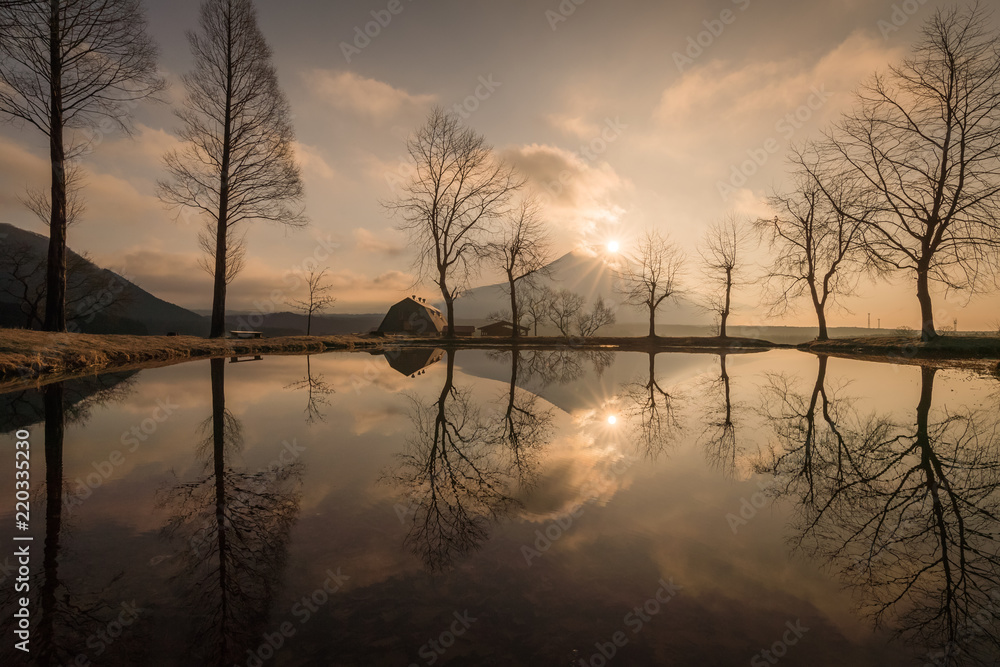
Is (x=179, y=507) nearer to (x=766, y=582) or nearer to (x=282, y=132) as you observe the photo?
(x=766, y=582)

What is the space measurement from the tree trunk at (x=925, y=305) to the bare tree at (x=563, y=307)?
38.2 meters

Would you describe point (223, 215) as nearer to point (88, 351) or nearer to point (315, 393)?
Answer: point (88, 351)

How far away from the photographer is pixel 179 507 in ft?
10.8

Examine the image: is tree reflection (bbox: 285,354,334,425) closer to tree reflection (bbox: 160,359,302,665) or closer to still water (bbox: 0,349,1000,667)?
still water (bbox: 0,349,1000,667)

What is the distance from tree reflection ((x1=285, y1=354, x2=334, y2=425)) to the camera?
659 cm

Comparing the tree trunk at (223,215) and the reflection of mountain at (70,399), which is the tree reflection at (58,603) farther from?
the tree trunk at (223,215)

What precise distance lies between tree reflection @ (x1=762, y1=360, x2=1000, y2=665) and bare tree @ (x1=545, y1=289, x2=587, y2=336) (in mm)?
51419

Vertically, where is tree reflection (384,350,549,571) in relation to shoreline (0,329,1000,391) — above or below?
below

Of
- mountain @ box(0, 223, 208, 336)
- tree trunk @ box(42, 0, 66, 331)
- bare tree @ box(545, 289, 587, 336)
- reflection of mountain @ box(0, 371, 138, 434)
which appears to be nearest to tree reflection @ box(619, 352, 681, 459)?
reflection of mountain @ box(0, 371, 138, 434)

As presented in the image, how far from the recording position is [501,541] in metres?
2.83

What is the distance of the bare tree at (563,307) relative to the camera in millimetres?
58428

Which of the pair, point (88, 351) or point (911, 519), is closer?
point (911, 519)

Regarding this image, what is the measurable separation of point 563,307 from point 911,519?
58.3 metres

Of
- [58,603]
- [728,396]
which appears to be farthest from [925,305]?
[58,603]
